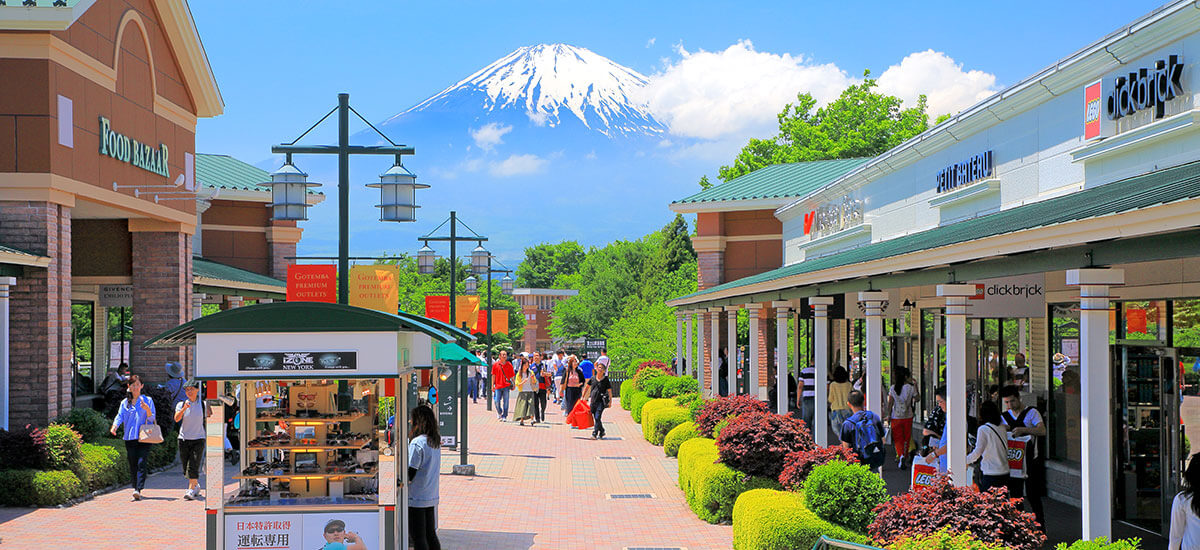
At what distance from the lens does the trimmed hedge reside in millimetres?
14016

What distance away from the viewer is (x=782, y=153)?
6397 centimetres

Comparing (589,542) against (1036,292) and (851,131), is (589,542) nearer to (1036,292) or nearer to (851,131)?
(1036,292)

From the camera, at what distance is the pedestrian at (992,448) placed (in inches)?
473

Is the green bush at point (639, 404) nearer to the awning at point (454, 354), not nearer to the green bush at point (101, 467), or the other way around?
the awning at point (454, 354)

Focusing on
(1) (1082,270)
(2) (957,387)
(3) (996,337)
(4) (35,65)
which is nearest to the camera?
(1) (1082,270)

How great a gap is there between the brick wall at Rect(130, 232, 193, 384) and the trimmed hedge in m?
11.9

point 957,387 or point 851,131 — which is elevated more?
point 851,131

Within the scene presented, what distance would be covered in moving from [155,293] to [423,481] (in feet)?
43.5

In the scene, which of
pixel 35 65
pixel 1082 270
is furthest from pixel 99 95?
pixel 1082 270

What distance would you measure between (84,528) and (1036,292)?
12135 mm

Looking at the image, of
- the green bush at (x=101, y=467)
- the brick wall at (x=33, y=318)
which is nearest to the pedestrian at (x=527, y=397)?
the green bush at (x=101, y=467)

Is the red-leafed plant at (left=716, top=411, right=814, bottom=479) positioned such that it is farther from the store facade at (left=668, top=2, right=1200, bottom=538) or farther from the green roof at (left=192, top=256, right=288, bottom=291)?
the green roof at (left=192, top=256, right=288, bottom=291)

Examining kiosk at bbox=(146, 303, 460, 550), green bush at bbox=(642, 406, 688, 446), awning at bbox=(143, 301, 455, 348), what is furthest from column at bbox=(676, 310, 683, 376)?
awning at bbox=(143, 301, 455, 348)

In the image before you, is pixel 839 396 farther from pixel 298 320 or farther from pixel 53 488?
pixel 53 488
